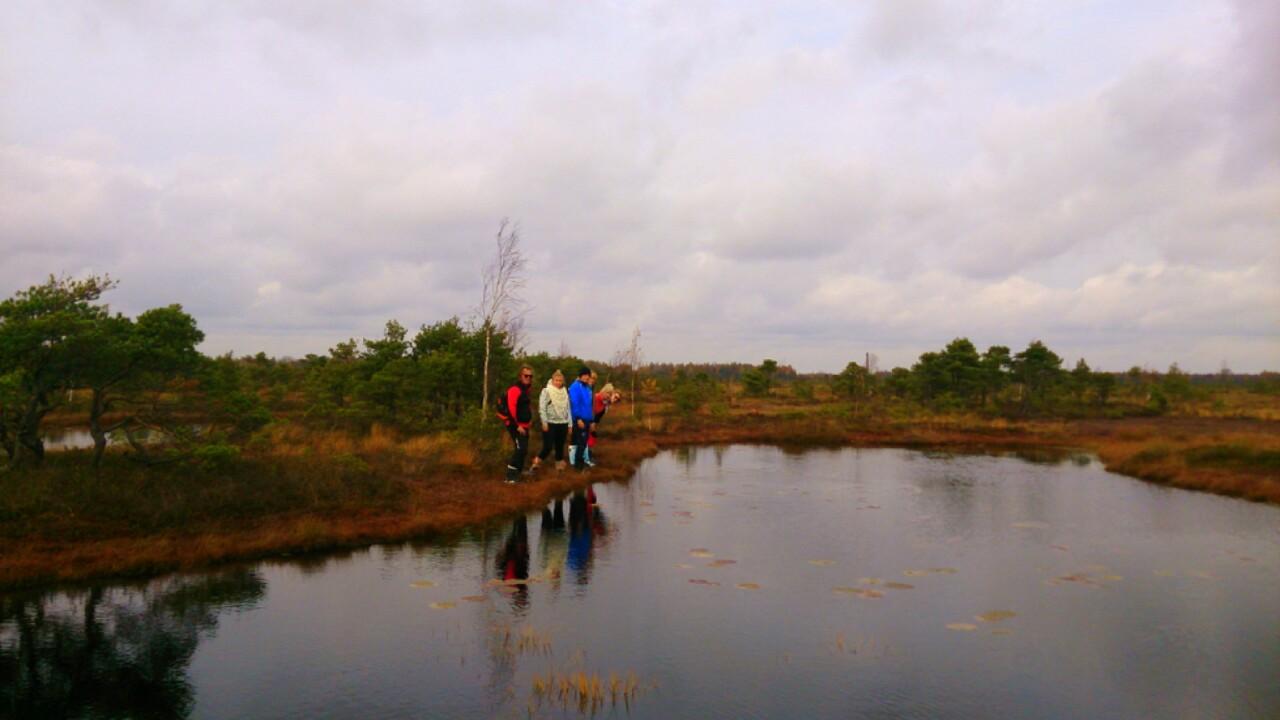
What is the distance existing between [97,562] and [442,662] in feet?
17.3

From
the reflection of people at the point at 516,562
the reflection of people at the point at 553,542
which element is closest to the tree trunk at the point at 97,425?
the reflection of people at the point at 516,562

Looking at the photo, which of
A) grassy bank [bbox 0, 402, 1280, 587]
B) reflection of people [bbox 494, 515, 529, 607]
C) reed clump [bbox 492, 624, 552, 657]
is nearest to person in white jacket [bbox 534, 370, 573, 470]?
grassy bank [bbox 0, 402, 1280, 587]

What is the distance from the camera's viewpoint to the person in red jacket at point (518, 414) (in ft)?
51.9

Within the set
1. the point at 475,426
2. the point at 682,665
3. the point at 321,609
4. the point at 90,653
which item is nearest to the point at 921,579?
the point at 682,665

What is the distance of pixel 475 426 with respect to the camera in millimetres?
18734

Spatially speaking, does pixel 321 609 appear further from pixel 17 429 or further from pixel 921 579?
pixel 921 579

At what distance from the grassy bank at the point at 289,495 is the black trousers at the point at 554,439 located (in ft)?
1.88

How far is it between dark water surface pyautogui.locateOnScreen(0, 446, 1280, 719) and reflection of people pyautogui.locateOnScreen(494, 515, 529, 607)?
0.06 m

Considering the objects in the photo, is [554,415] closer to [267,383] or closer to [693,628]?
[693,628]

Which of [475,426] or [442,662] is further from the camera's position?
[475,426]

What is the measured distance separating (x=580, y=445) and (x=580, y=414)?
1148mm

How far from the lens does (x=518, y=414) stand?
52.3 feet

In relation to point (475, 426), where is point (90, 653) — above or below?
below

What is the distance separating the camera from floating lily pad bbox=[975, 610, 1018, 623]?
8.64 m
